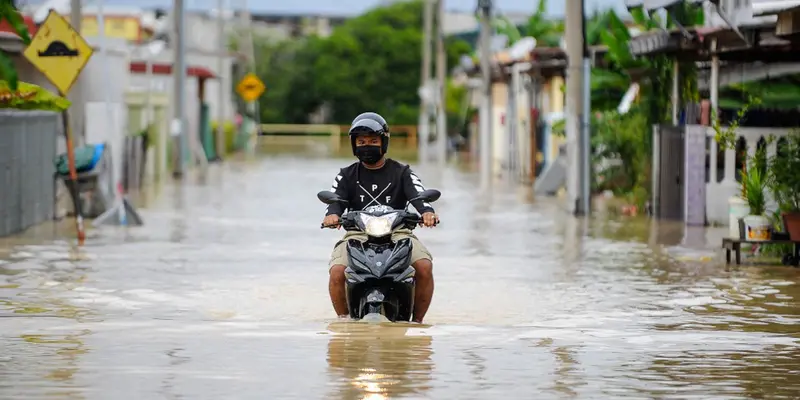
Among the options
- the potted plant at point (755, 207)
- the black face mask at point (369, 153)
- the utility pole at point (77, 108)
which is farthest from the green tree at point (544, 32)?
the black face mask at point (369, 153)

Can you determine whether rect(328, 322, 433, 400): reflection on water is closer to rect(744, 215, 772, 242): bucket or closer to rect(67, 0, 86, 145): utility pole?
rect(744, 215, 772, 242): bucket

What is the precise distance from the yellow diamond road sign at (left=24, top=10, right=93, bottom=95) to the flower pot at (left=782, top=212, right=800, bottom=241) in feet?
30.5

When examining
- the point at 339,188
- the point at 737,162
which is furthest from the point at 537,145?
the point at 339,188

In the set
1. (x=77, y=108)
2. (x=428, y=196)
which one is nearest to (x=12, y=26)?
(x=428, y=196)

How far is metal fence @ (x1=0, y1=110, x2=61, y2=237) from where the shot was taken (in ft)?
81.6

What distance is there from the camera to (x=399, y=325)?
13898 millimetres

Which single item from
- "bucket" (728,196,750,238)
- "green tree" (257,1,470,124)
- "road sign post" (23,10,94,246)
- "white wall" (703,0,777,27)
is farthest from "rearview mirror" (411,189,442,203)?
"green tree" (257,1,470,124)

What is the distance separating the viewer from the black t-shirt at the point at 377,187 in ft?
46.2

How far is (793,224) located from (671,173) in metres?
8.46

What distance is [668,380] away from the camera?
11.5 metres

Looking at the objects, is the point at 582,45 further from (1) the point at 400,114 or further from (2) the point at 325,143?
(1) the point at 400,114

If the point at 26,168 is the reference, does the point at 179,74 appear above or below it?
above

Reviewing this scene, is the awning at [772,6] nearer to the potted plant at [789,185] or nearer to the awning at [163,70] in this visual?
the potted plant at [789,185]

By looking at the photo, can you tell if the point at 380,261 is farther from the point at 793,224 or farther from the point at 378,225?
the point at 793,224
